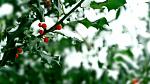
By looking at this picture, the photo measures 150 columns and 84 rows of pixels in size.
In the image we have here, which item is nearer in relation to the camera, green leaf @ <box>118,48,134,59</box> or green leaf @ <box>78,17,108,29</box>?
green leaf @ <box>78,17,108,29</box>

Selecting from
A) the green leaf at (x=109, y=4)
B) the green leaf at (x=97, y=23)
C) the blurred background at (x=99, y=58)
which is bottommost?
the blurred background at (x=99, y=58)

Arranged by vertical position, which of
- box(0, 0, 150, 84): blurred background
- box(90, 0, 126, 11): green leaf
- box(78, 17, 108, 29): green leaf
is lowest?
box(0, 0, 150, 84): blurred background

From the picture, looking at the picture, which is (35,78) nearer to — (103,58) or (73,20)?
(103,58)

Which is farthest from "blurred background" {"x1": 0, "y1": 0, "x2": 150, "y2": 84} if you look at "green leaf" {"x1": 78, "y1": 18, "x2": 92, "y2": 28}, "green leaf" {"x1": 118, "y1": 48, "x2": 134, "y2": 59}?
"green leaf" {"x1": 78, "y1": 18, "x2": 92, "y2": 28}

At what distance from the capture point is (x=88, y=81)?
151 inches

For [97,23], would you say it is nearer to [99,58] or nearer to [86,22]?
[86,22]

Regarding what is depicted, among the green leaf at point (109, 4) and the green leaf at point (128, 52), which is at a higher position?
the green leaf at point (109, 4)

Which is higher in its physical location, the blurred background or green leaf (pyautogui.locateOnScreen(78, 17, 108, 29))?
green leaf (pyautogui.locateOnScreen(78, 17, 108, 29))

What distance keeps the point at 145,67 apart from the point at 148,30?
0.40 metres

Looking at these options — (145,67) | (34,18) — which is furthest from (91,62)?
(34,18)

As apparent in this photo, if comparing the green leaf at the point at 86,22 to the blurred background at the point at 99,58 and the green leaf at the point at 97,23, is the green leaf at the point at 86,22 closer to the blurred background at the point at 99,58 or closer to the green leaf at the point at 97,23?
the green leaf at the point at 97,23

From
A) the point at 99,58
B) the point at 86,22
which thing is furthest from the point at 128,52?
the point at 86,22

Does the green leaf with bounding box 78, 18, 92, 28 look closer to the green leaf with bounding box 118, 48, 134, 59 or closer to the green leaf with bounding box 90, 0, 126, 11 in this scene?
the green leaf with bounding box 90, 0, 126, 11

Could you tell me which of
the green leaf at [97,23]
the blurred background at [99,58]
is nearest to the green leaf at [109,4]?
the green leaf at [97,23]
